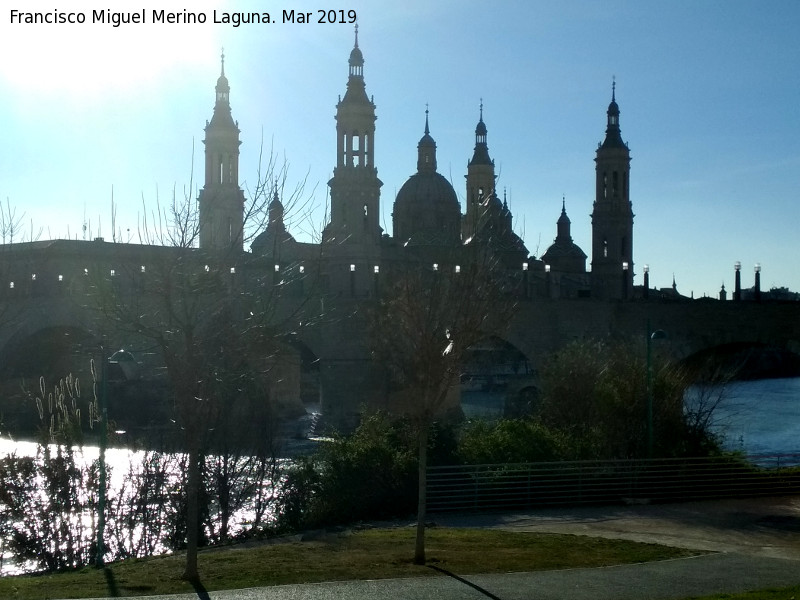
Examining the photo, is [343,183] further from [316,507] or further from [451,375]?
[451,375]

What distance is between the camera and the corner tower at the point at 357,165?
40812mm

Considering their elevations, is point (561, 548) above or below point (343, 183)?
below

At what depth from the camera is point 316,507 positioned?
14781mm

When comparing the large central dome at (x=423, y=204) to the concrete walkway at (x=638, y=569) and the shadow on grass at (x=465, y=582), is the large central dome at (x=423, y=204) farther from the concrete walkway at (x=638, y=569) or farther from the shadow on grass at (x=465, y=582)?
the shadow on grass at (x=465, y=582)

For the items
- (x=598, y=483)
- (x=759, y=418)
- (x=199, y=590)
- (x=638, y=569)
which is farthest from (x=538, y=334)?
(x=199, y=590)

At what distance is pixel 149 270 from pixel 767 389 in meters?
49.4

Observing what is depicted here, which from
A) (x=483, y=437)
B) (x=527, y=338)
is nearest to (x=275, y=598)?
(x=483, y=437)

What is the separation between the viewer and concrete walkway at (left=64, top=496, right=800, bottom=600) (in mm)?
8633

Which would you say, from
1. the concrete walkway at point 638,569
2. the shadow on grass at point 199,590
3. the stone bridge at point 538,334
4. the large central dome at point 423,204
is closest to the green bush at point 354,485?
the concrete walkway at point 638,569

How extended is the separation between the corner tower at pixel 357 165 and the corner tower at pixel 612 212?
15.0 meters

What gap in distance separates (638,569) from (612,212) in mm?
43730

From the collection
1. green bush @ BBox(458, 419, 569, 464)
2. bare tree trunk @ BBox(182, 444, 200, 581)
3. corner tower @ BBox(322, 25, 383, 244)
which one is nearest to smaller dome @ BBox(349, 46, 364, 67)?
corner tower @ BBox(322, 25, 383, 244)

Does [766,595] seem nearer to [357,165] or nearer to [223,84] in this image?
[357,165]

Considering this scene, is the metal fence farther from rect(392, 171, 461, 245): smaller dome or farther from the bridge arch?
rect(392, 171, 461, 245): smaller dome
